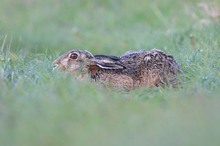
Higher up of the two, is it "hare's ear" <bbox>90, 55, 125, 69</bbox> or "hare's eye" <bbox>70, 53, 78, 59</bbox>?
"hare's eye" <bbox>70, 53, 78, 59</bbox>

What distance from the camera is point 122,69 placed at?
7.46 metres

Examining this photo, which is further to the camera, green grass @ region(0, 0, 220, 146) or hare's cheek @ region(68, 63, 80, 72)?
hare's cheek @ region(68, 63, 80, 72)

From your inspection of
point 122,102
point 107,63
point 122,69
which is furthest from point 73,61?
point 122,102

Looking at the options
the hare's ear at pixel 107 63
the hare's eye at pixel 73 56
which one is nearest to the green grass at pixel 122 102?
the hare's eye at pixel 73 56

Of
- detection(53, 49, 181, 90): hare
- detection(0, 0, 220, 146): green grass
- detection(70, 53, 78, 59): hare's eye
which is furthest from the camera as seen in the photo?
detection(70, 53, 78, 59): hare's eye

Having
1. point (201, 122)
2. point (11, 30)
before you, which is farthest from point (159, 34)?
point (201, 122)

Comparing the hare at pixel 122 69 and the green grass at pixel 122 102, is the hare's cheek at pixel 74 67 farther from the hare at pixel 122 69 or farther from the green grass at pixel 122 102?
the green grass at pixel 122 102

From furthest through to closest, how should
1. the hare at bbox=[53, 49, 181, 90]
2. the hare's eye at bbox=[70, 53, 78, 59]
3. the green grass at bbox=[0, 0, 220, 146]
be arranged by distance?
the hare's eye at bbox=[70, 53, 78, 59] → the hare at bbox=[53, 49, 181, 90] → the green grass at bbox=[0, 0, 220, 146]

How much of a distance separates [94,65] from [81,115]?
6.51 feet

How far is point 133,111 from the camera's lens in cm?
559

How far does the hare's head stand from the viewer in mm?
7430

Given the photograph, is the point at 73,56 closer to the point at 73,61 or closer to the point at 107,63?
the point at 73,61

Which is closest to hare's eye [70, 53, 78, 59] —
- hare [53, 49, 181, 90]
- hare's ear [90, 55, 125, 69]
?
hare [53, 49, 181, 90]

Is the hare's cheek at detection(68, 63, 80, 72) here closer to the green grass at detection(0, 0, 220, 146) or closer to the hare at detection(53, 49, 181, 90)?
the hare at detection(53, 49, 181, 90)
